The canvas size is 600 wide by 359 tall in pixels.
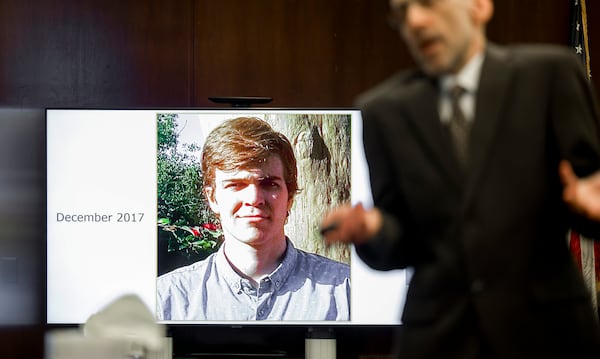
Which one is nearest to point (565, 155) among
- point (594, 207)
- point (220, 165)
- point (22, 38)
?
point (594, 207)

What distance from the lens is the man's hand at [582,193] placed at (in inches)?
61.2

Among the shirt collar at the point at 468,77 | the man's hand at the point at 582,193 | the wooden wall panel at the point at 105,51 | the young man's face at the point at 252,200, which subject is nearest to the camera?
the man's hand at the point at 582,193

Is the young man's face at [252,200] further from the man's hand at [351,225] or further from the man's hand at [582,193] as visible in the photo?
the man's hand at [582,193]

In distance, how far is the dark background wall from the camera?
4.41 meters

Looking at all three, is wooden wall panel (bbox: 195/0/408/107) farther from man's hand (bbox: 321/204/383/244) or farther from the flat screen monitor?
man's hand (bbox: 321/204/383/244)

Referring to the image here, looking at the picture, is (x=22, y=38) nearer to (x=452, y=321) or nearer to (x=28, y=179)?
(x=28, y=179)

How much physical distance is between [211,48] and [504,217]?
303 cm

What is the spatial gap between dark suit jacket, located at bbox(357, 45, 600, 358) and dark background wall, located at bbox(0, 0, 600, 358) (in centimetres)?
277

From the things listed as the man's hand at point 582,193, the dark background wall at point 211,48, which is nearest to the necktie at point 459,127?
the man's hand at point 582,193

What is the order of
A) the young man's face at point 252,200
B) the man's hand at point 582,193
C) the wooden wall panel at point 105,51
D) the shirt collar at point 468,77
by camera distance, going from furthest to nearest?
1. the wooden wall panel at point 105,51
2. the young man's face at point 252,200
3. the shirt collar at point 468,77
4. the man's hand at point 582,193

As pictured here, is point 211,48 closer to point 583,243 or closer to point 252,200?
point 252,200

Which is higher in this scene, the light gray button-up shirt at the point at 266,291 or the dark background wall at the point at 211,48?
the dark background wall at the point at 211,48

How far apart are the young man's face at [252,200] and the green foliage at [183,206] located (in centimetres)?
7

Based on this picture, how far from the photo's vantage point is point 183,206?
13.6 ft
